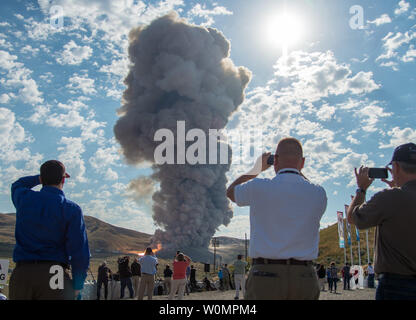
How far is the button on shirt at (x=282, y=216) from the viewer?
3395 millimetres

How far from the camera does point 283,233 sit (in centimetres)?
341

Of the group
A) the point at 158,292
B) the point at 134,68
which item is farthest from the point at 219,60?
the point at 158,292

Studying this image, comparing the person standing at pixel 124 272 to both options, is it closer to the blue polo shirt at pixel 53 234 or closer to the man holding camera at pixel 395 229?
the blue polo shirt at pixel 53 234

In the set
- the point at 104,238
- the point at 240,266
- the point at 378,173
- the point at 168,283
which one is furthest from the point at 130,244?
the point at 378,173

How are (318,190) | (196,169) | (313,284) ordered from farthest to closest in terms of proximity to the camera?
(196,169)
(318,190)
(313,284)

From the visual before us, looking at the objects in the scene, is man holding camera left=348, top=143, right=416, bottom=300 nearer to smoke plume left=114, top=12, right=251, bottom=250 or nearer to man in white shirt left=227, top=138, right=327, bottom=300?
man in white shirt left=227, top=138, right=327, bottom=300

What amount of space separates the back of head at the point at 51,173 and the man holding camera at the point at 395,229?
299 cm

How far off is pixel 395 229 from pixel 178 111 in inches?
2397

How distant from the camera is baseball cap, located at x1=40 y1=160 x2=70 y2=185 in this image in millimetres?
3979

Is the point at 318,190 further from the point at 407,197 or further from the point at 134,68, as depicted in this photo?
the point at 134,68
